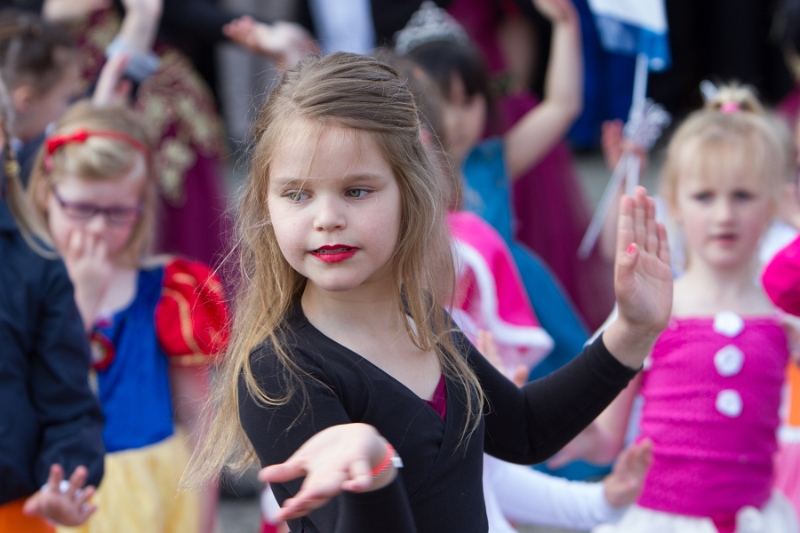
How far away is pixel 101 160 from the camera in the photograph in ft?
8.86

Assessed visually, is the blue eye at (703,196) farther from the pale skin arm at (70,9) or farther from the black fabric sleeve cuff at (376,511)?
the pale skin arm at (70,9)

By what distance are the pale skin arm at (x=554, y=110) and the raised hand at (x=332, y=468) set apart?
2559mm

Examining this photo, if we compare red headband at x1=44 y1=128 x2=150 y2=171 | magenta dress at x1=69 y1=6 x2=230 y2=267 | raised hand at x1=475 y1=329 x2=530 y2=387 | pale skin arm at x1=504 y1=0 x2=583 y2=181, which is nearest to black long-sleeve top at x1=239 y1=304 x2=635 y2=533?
raised hand at x1=475 y1=329 x2=530 y2=387

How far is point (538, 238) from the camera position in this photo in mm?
4281

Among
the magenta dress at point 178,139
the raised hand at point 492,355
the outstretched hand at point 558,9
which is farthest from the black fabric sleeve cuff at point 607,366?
the magenta dress at point 178,139

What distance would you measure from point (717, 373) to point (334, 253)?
130 cm

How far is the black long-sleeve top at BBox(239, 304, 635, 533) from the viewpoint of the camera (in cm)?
136

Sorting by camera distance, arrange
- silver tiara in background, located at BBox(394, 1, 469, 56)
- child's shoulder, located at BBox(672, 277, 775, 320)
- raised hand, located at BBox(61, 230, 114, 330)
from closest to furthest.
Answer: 1. child's shoulder, located at BBox(672, 277, 775, 320)
2. raised hand, located at BBox(61, 230, 114, 330)
3. silver tiara in background, located at BBox(394, 1, 469, 56)

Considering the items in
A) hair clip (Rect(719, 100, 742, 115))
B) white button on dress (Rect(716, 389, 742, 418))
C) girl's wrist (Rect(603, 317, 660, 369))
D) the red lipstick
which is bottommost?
white button on dress (Rect(716, 389, 742, 418))

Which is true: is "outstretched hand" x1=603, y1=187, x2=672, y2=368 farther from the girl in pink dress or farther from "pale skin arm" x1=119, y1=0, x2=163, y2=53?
"pale skin arm" x1=119, y1=0, x2=163, y2=53

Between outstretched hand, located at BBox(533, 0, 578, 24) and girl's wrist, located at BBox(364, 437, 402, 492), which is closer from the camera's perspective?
girl's wrist, located at BBox(364, 437, 402, 492)

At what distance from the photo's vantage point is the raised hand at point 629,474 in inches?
85.8

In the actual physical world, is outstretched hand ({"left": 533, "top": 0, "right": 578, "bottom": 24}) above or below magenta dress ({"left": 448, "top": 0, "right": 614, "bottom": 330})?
above

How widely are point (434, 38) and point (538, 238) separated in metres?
1.06
